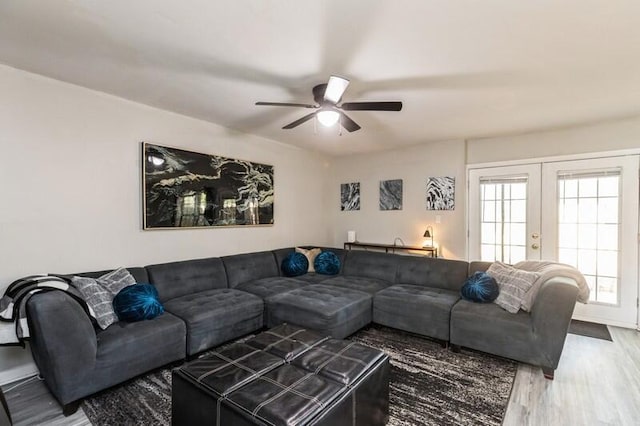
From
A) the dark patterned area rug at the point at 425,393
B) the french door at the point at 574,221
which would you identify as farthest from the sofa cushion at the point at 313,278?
the french door at the point at 574,221

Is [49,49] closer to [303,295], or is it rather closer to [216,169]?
[216,169]

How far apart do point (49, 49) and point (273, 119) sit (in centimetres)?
204

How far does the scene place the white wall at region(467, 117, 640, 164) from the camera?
3562 mm

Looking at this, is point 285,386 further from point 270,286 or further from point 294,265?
point 294,265

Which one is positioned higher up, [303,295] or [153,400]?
[303,295]

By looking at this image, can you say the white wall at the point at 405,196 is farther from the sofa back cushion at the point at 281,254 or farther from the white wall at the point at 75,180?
the white wall at the point at 75,180

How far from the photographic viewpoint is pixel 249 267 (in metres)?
3.96

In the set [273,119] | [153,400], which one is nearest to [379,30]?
[273,119]

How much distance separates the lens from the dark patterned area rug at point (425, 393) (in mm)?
1971

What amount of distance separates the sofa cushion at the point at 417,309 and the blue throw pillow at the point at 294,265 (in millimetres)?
1261

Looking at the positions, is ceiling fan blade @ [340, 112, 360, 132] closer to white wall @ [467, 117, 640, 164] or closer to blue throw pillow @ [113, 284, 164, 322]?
blue throw pillow @ [113, 284, 164, 322]

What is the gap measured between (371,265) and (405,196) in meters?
1.45

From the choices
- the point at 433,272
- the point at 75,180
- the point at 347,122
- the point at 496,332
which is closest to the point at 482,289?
the point at 496,332

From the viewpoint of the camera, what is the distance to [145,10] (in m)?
1.73
